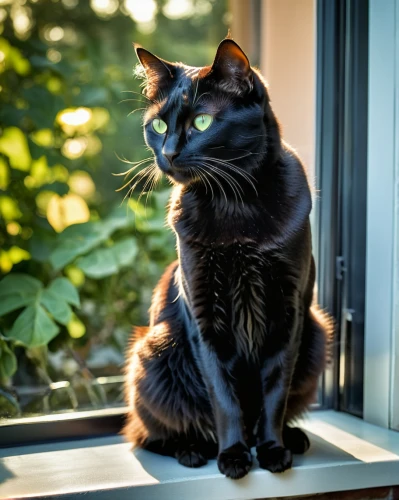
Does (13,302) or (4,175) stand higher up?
(4,175)

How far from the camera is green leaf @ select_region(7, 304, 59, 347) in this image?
1583 millimetres

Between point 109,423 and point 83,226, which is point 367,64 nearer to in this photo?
point 83,226

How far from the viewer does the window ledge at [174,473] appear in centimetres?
115

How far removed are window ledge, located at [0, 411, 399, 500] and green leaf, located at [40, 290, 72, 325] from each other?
350 mm

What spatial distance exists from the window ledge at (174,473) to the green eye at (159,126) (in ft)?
2.12

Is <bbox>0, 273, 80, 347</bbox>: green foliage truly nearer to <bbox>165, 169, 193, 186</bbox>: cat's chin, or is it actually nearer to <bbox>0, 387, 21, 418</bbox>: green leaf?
<bbox>0, 387, 21, 418</bbox>: green leaf

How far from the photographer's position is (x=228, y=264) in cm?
120

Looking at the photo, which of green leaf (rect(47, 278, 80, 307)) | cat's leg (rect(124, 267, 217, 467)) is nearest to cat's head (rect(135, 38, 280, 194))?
cat's leg (rect(124, 267, 217, 467))

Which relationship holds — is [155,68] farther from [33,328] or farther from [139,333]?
[33,328]

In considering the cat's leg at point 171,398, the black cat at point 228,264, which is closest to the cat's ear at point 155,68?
the black cat at point 228,264

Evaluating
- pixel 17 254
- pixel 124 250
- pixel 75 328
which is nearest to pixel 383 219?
pixel 124 250

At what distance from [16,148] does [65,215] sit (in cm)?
27

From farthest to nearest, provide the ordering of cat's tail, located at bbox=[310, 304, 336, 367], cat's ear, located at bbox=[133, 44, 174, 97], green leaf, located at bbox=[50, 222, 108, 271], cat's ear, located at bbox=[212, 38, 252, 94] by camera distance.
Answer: green leaf, located at bbox=[50, 222, 108, 271], cat's tail, located at bbox=[310, 304, 336, 367], cat's ear, located at bbox=[133, 44, 174, 97], cat's ear, located at bbox=[212, 38, 252, 94]

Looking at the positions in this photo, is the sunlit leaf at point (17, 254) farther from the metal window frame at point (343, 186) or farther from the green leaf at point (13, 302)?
the metal window frame at point (343, 186)
